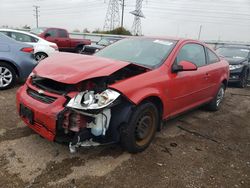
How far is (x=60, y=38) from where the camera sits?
50.6 feet

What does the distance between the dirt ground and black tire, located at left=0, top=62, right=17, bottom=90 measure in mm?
1843

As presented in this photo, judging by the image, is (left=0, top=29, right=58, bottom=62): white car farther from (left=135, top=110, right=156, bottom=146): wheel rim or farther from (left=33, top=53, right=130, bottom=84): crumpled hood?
(left=135, top=110, right=156, bottom=146): wheel rim

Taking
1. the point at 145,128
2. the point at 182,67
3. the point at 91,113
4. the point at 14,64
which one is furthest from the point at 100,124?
the point at 14,64

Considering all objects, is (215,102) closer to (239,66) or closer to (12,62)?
(239,66)

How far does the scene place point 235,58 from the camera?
9961 mm

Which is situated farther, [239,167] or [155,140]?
[155,140]

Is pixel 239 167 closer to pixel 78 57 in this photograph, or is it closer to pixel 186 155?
pixel 186 155

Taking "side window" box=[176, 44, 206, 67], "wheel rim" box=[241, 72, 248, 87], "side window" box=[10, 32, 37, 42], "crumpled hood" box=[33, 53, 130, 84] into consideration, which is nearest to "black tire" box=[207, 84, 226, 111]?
"side window" box=[176, 44, 206, 67]

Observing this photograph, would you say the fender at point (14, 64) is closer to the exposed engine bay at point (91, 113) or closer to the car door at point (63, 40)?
the exposed engine bay at point (91, 113)

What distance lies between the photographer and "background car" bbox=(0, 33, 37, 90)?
626cm

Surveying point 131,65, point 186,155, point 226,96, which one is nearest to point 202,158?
point 186,155

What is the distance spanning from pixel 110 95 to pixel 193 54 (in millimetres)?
2356

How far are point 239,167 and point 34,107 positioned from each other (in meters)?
2.76

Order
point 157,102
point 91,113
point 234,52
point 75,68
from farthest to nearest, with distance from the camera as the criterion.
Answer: point 234,52
point 157,102
point 75,68
point 91,113
